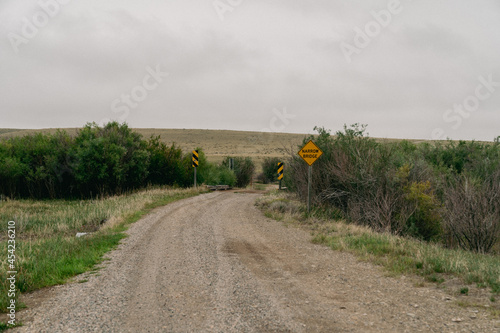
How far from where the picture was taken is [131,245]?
10.4m

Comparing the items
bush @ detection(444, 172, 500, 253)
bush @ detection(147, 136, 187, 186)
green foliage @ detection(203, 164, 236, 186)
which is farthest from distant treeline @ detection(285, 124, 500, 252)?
green foliage @ detection(203, 164, 236, 186)

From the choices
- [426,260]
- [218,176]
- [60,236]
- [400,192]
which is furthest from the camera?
[218,176]

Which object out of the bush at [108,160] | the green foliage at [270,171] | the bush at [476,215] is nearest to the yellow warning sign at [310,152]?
the bush at [476,215]

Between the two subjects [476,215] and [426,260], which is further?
[476,215]

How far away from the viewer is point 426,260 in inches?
313

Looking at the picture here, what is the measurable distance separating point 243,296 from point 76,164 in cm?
2106

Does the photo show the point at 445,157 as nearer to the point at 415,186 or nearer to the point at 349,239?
the point at 415,186

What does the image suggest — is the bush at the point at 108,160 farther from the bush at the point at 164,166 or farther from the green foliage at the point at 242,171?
the green foliage at the point at 242,171

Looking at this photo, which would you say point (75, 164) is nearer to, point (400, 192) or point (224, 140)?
point (400, 192)

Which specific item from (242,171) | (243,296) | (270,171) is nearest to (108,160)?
(242,171)

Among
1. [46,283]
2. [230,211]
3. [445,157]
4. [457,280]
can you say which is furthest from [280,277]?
[445,157]

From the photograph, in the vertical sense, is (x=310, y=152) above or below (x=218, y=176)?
above

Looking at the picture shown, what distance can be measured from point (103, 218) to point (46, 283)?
9.17m

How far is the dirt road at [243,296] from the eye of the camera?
5.08 metres
